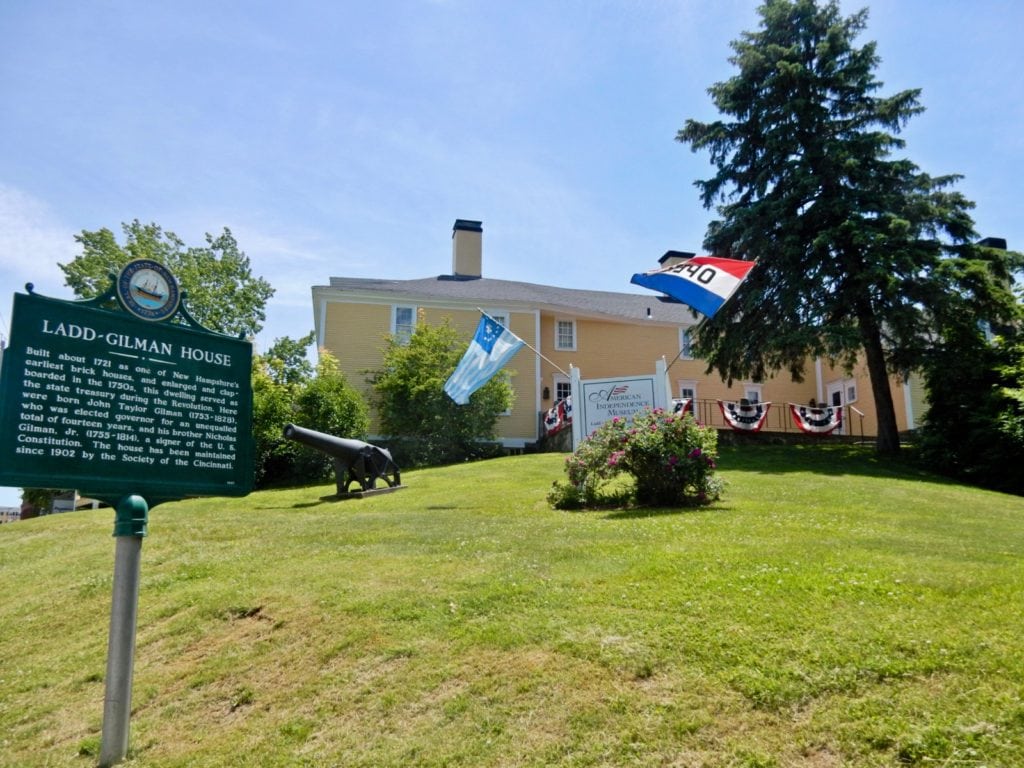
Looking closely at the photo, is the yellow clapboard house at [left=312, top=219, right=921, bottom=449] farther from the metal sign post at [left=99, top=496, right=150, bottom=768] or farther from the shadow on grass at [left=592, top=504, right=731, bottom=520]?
the metal sign post at [left=99, top=496, right=150, bottom=768]

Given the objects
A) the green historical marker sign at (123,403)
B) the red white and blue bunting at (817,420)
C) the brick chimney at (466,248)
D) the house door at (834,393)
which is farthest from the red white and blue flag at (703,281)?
the house door at (834,393)

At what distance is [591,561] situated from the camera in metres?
7.39

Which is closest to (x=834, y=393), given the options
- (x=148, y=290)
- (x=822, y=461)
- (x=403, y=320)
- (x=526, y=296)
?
(x=526, y=296)

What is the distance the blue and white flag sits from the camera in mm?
15516

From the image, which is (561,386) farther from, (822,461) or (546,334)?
(822,461)

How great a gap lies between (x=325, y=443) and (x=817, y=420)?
16803 mm

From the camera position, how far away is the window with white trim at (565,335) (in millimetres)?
32094

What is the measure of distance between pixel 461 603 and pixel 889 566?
371 centimetres

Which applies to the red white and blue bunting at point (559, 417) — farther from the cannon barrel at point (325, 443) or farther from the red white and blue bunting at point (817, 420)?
the cannon barrel at point (325, 443)

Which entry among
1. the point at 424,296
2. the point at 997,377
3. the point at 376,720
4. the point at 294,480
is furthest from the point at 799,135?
the point at 376,720

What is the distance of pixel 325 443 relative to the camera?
15.4 meters

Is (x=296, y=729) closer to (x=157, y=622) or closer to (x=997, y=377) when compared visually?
(x=157, y=622)

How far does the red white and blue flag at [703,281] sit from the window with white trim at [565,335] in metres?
17.7

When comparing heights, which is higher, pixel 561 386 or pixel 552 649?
pixel 561 386
